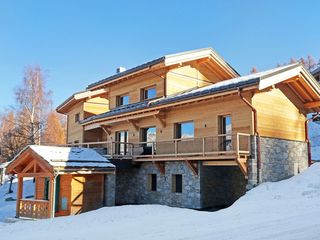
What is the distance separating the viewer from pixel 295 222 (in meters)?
7.68

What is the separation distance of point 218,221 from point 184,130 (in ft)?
25.7

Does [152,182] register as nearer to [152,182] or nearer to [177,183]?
[152,182]

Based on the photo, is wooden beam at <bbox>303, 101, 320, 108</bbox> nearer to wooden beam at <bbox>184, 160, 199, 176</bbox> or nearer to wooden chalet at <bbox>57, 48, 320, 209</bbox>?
wooden chalet at <bbox>57, 48, 320, 209</bbox>

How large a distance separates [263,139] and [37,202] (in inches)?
401

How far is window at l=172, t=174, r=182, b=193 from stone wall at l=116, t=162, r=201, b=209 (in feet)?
0.50

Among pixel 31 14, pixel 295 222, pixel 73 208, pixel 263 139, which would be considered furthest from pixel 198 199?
pixel 31 14

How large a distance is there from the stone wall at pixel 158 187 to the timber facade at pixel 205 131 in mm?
45

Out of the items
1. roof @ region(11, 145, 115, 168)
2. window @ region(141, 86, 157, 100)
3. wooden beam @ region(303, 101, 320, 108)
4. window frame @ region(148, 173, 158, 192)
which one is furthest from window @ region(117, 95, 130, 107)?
wooden beam @ region(303, 101, 320, 108)

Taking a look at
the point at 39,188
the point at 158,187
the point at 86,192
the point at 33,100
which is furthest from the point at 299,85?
the point at 33,100

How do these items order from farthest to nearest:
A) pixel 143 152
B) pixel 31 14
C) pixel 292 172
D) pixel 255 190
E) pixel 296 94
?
pixel 31 14, pixel 143 152, pixel 296 94, pixel 292 172, pixel 255 190

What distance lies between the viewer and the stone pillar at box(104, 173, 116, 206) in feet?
54.9

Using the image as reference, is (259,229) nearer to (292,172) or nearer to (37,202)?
(292,172)

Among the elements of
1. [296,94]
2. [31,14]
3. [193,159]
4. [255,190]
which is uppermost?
[31,14]

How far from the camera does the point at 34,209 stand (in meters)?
14.9
